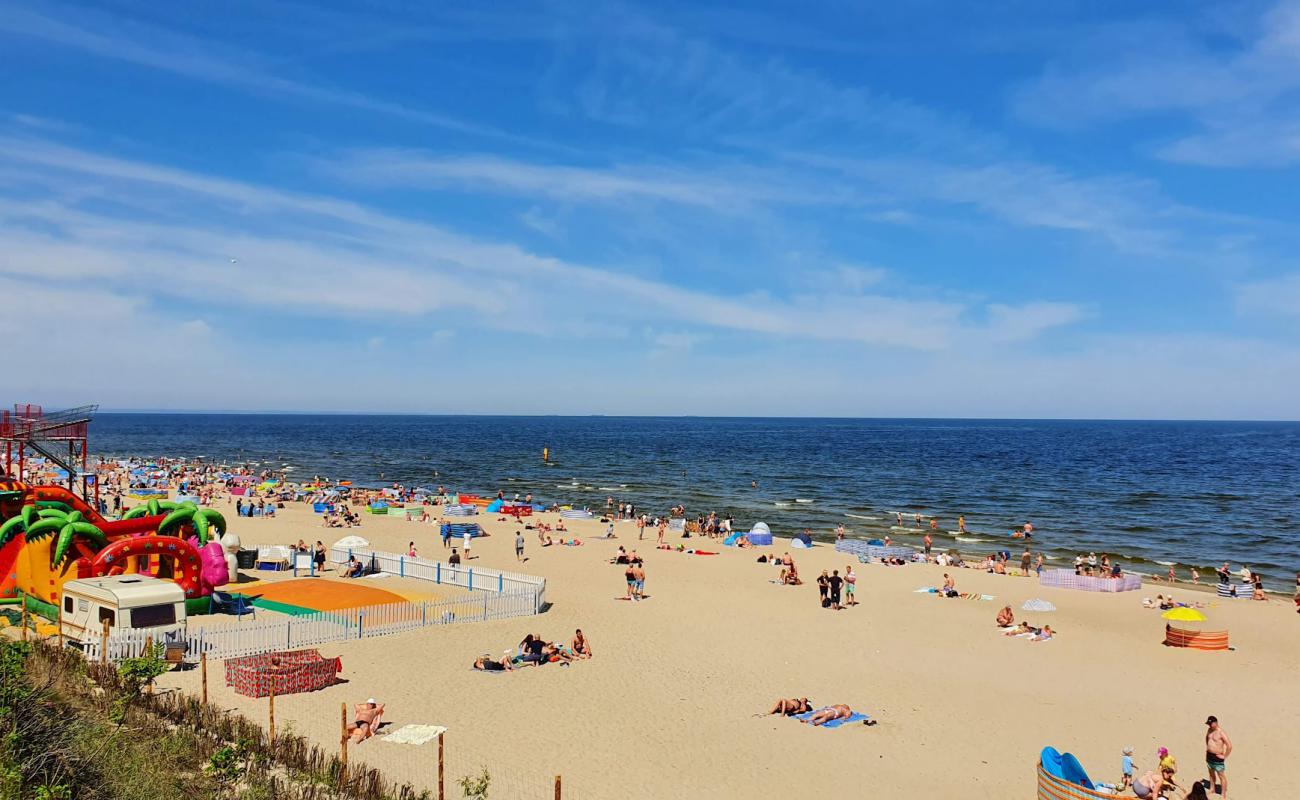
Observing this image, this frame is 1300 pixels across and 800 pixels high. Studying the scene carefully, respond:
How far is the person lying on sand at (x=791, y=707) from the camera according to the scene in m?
15.2

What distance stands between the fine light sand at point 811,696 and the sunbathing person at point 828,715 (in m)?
0.34

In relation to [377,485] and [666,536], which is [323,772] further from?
[377,485]

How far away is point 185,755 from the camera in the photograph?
A: 1115cm

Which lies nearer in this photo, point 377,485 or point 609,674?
point 609,674

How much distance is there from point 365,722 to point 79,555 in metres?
11.4

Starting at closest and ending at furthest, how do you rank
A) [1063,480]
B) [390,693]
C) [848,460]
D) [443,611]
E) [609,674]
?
[390,693] → [609,674] → [443,611] → [1063,480] → [848,460]

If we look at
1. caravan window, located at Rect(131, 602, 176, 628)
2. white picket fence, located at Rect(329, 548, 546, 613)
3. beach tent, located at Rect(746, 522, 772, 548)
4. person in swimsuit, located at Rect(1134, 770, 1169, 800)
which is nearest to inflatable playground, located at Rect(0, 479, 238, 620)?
caravan window, located at Rect(131, 602, 176, 628)

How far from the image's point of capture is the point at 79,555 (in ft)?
67.2

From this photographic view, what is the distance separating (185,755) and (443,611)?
996cm

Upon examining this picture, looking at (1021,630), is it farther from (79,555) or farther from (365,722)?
(79,555)

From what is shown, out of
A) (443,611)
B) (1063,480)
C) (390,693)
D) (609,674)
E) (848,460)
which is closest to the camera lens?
(390,693)

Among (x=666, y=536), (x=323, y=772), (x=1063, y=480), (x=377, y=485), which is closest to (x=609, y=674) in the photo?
(x=323, y=772)

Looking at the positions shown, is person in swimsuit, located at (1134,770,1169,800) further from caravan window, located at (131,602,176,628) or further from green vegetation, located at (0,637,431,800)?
caravan window, located at (131,602,176,628)

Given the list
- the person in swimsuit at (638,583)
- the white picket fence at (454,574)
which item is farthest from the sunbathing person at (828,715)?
the person in swimsuit at (638,583)
